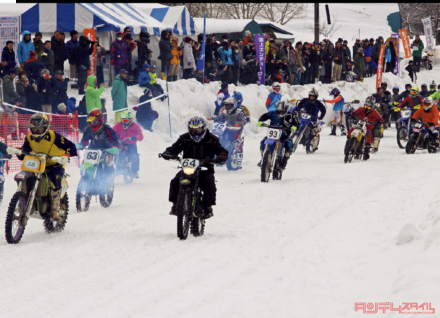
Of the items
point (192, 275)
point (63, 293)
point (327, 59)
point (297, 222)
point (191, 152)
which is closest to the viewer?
point (63, 293)

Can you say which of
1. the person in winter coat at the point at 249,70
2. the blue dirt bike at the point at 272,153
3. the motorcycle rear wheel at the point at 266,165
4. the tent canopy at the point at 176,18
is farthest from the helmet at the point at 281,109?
the person in winter coat at the point at 249,70

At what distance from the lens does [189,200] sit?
785cm

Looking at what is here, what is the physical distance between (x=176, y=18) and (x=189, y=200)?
16.6 m

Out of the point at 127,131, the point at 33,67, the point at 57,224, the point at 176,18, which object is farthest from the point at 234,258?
the point at 176,18

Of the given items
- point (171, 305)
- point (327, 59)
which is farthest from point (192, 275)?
point (327, 59)

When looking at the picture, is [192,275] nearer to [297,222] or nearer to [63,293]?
[63,293]

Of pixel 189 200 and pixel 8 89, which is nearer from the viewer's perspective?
pixel 189 200

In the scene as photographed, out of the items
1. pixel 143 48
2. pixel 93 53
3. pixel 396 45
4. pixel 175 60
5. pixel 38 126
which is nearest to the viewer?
pixel 38 126

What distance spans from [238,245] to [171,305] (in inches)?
95.1

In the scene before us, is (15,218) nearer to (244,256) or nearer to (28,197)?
(28,197)

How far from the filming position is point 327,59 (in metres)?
29.2

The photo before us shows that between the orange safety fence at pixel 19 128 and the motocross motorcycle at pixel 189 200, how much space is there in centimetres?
681

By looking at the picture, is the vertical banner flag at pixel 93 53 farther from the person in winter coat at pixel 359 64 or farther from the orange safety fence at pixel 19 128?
the person in winter coat at pixel 359 64

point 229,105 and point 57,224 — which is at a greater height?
point 229,105
